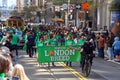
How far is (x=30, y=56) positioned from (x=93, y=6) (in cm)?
2700

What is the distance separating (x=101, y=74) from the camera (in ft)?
66.1

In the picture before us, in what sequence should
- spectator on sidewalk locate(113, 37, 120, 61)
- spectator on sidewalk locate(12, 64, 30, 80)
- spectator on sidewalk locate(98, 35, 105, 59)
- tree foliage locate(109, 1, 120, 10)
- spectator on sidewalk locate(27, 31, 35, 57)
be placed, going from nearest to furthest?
spectator on sidewalk locate(12, 64, 30, 80) → spectator on sidewalk locate(113, 37, 120, 61) → spectator on sidewalk locate(27, 31, 35, 57) → spectator on sidewalk locate(98, 35, 105, 59) → tree foliage locate(109, 1, 120, 10)

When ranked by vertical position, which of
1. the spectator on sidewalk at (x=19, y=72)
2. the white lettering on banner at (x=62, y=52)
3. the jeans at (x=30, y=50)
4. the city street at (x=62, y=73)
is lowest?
the city street at (x=62, y=73)

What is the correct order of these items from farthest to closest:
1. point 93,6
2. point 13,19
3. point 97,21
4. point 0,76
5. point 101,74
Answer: point 97,21, point 93,6, point 13,19, point 101,74, point 0,76

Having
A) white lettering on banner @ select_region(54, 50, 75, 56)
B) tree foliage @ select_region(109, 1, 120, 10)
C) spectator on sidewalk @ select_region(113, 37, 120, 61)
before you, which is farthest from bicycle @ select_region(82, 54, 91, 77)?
tree foliage @ select_region(109, 1, 120, 10)

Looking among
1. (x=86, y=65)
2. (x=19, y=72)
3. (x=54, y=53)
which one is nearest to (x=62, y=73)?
(x=86, y=65)

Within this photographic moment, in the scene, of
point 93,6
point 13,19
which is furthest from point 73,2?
point 13,19

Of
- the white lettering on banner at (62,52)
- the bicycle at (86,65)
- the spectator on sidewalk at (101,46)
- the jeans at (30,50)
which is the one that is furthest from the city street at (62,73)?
the spectator on sidewalk at (101,46)

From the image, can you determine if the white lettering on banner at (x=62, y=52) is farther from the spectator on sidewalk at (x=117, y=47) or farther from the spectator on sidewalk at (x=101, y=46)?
the spectator on sidewalk at (x=101, y=46)

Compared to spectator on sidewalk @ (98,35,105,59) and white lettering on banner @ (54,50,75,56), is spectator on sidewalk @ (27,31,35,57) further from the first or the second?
white lettering on banner @ (54,50,75,56)

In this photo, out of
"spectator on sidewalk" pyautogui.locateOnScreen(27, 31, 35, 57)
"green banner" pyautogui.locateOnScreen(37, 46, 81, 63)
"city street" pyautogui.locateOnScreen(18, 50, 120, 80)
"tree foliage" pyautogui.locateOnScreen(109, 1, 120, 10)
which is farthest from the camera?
"tree foliage" pyautogui.locateOnScreen(109, 1, 120, 10)

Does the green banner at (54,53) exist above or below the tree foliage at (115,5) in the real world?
below

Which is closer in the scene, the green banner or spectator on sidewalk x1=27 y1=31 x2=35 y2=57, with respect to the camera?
the green banner

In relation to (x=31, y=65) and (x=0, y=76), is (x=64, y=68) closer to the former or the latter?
(x=31, y=65)
